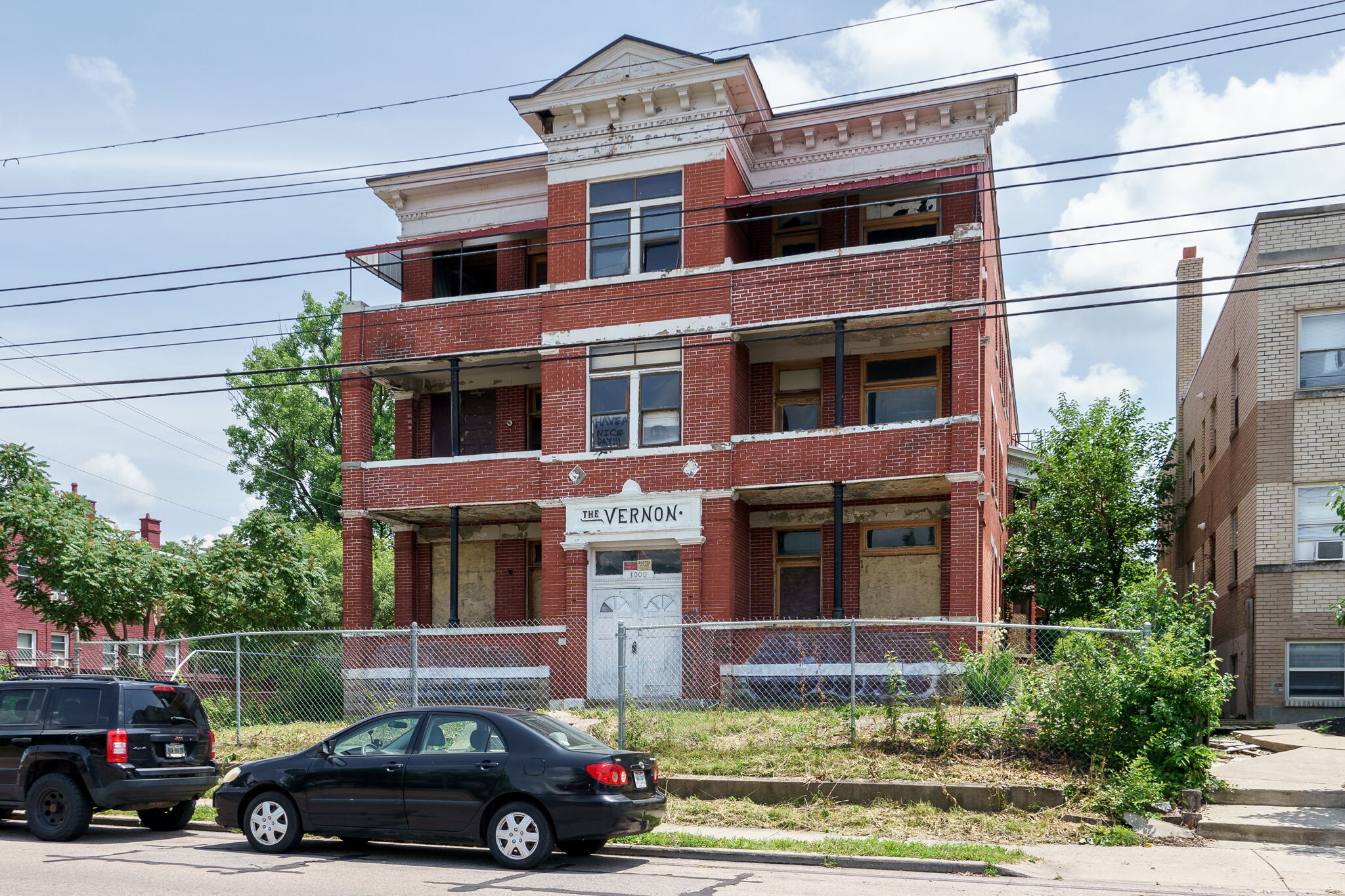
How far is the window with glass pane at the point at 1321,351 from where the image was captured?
20906 millimetres

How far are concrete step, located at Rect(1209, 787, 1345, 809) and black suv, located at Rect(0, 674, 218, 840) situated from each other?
11131mm

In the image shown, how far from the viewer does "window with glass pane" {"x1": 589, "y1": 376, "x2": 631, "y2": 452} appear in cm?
2167

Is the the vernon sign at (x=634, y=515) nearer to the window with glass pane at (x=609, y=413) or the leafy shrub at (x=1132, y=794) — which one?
the window with glass pane at (x=609, y=413)

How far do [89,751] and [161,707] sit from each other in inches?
34.3

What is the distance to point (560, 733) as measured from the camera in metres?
11.4

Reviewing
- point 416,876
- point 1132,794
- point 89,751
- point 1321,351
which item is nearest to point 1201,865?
point 1132,794

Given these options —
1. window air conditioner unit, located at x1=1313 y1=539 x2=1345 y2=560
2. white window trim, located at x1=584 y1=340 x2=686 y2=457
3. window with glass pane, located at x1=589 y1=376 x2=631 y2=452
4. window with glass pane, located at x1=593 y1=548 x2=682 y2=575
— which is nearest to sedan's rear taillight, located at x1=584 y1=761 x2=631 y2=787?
window with glass pane, located at x1=593 y1=548 x2=682 y2=575

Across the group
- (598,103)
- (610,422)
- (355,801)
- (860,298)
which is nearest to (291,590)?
(610,422)

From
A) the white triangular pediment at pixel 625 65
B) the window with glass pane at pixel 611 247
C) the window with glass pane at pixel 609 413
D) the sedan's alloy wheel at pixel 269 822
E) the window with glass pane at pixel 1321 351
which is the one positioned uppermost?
the white triangular pediment at pixel 625 65

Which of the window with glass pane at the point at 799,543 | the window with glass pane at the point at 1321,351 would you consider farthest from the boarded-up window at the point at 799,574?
the window with glass pane at the point at 1321,351

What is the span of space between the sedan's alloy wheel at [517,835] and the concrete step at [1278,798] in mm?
7426

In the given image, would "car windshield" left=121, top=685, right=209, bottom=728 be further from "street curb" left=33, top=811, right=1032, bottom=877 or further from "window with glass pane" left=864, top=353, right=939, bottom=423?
"window with glass pane" left=864, top=353, right=939, bottom=423

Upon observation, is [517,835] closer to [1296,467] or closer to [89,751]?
[89,751]

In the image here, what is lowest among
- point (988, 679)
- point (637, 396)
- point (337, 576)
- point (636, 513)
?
point (337, 576)
